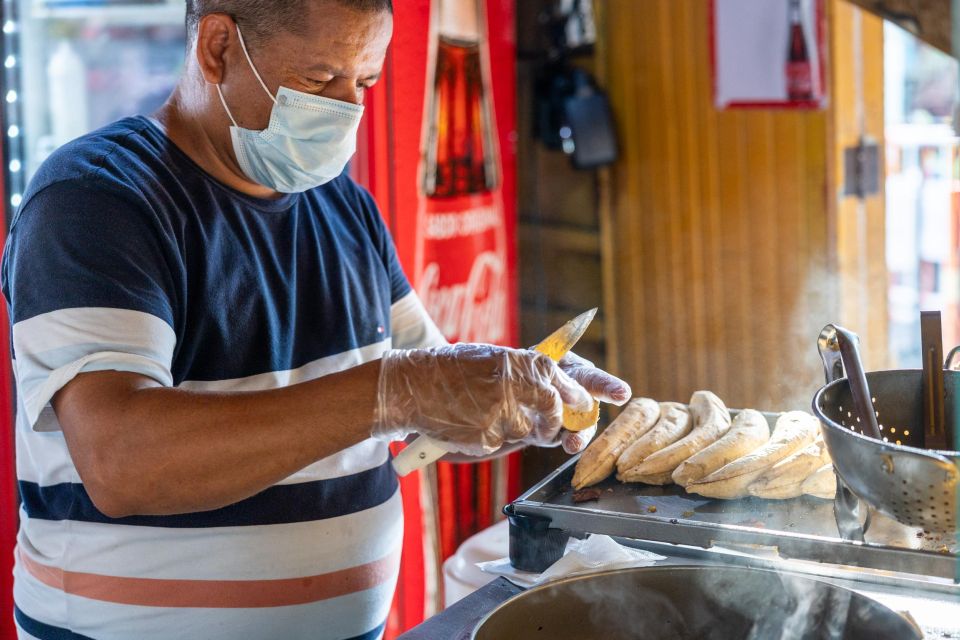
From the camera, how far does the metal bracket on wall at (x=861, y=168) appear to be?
3.95m

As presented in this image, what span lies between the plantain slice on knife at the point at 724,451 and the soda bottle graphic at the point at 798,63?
2.28 meters

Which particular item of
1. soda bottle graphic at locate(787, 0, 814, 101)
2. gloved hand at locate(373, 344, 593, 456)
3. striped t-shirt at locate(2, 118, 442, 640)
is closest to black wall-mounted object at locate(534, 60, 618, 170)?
soda bottle graphic at locate(787, 0, 814, 101)

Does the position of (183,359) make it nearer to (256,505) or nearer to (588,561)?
(256,505)

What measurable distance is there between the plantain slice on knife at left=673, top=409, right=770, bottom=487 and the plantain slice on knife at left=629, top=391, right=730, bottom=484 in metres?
0.02

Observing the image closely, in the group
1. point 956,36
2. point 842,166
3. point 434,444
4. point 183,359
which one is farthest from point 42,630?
point 842,166

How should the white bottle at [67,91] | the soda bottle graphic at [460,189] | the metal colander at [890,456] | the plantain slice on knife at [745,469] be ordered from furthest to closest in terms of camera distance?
1. the white bottle at [67,91]
2. the soda bottle graphic at [460,189]
3. the plantain slice on knife at [745,469]
4. the metal colander at [890,456]

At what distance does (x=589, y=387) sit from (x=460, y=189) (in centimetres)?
197

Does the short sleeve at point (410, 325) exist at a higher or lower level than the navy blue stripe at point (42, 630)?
higher

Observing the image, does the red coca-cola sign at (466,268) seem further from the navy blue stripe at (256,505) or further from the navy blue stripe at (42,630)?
the navy blue stripe at (42,630)

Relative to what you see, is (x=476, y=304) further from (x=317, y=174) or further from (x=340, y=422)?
(x=340, y=422)

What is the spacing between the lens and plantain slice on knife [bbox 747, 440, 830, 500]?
1.80 metres

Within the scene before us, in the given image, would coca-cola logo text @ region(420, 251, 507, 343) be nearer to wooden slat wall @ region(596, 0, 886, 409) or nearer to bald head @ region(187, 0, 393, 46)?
wooden slat wall @ region(596, 0, 886, 409)

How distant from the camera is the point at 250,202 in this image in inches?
71.5

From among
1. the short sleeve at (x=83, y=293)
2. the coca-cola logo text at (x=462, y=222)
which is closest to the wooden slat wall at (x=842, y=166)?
the coca-cola logo text at (x=462, y=222)
